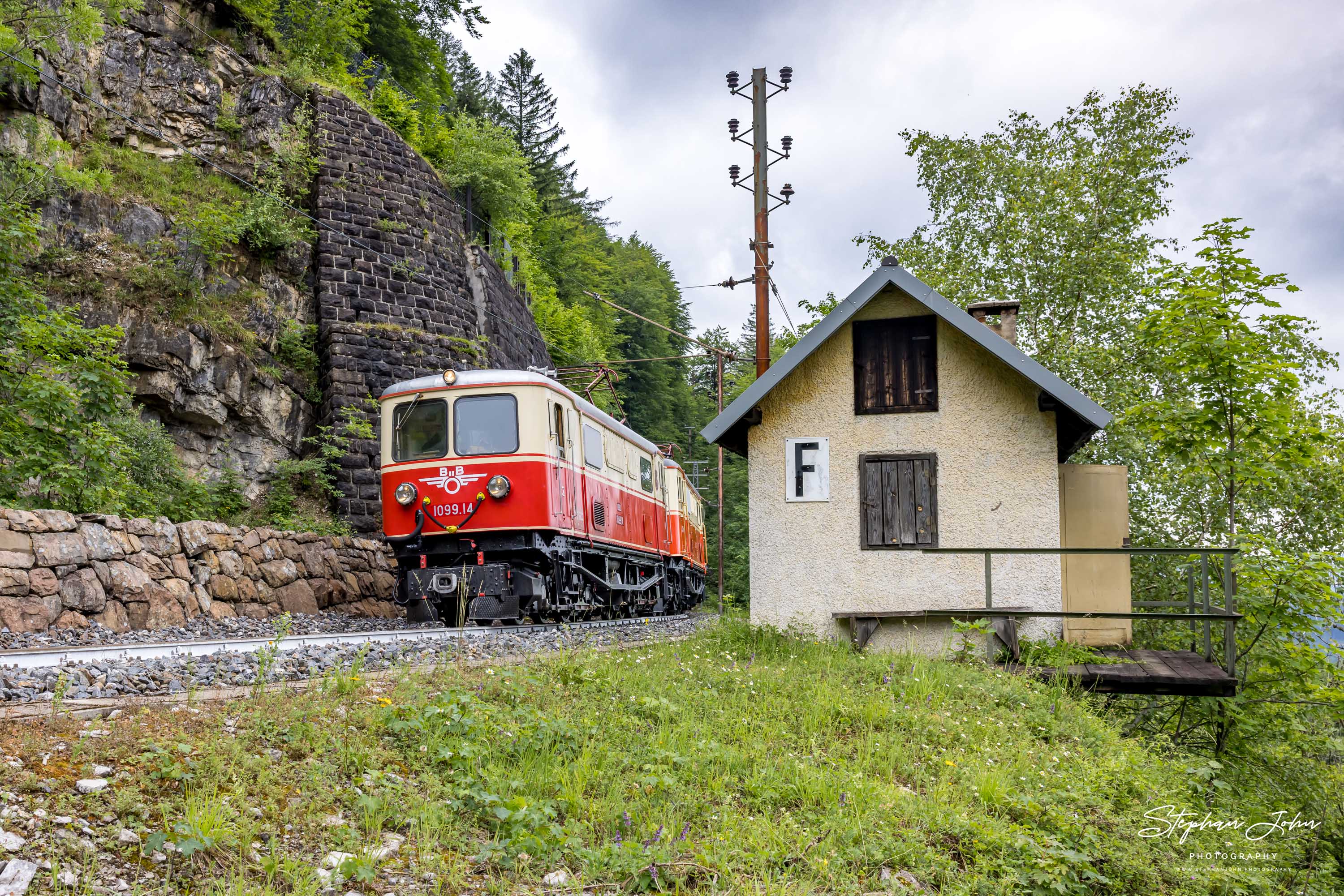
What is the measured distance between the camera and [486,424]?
1288 centimetres

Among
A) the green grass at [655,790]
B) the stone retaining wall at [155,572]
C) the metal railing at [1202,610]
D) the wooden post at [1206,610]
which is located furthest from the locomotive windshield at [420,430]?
the wooden post at [1206,610]

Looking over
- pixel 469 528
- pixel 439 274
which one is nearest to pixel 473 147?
pixel 439 274

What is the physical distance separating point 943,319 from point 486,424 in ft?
19.8

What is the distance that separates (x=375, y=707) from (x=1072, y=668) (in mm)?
6439

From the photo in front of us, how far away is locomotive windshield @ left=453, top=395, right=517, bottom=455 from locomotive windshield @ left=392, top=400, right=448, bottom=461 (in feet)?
0.69

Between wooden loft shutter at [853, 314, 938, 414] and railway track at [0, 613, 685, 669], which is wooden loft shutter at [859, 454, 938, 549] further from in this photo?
railway track at [0, 613, 685, 669]

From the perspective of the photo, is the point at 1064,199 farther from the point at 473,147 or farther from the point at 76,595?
the point at 76,595

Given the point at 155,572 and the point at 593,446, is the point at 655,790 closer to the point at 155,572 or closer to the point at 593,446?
the point at 155,572

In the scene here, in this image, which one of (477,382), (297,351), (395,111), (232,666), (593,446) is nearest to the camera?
(232,666)

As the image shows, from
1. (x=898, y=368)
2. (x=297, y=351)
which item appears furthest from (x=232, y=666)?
(x=297, y=351)

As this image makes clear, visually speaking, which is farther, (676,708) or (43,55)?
(43,55)

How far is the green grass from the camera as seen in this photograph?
3.90 m

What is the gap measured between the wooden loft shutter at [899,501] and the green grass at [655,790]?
311cm

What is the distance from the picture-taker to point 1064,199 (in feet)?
66.0
